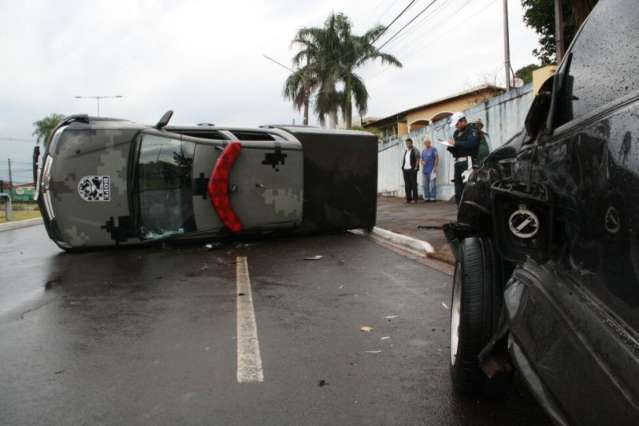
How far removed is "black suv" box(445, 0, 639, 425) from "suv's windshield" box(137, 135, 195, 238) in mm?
6526

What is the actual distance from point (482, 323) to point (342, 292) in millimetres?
2779

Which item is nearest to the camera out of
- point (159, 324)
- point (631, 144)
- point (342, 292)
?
point (631, 144)

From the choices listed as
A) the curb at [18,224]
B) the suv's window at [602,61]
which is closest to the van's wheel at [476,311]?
the suv's window at [602,61]

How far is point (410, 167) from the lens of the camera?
15.2m

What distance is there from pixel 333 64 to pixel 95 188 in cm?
2762

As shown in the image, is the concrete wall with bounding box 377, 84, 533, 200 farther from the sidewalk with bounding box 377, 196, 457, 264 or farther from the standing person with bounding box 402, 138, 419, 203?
the sidewalk with bounding box 377, 196, 457, 264

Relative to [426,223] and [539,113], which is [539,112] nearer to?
[539,113]

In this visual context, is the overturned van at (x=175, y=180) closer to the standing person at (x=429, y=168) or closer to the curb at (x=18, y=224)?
A: the standing person at (x=429, y=168)

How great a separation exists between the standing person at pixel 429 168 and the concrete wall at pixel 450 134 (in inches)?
9.3

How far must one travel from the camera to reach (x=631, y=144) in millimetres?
1300

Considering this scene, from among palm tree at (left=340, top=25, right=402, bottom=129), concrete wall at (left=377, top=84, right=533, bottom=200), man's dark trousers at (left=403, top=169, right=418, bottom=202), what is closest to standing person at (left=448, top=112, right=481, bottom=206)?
concrete wall at (left=377, top=84, right=533, bottom=200)

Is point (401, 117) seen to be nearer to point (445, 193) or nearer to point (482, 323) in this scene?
point (445, 193)

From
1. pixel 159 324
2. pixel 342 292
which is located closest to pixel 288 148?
pixel 342 292

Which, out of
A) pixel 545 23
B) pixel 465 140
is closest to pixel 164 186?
pixel 465 140
